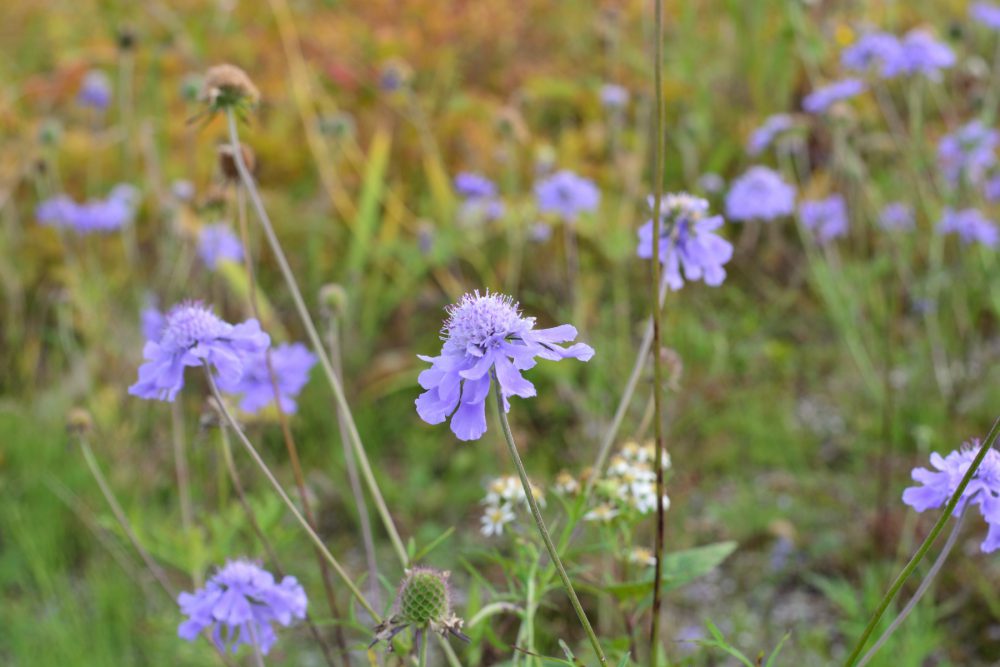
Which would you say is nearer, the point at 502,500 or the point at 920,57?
the point at 502,500

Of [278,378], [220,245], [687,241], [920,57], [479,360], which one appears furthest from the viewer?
[220,245]

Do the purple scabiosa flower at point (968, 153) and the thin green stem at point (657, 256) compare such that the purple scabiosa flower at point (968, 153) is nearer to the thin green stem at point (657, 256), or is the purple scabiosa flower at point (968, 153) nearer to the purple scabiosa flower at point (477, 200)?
the purple scabiosa flower at point (477, 200)

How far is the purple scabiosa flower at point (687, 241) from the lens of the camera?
1.36 m

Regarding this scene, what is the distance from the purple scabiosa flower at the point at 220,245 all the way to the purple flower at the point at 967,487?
183 centimetres

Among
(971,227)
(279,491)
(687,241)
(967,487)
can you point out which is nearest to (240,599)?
(279,491)

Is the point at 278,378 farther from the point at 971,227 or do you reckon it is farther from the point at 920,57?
the point at 971,227

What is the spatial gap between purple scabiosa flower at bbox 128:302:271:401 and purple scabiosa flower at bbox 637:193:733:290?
0.51m

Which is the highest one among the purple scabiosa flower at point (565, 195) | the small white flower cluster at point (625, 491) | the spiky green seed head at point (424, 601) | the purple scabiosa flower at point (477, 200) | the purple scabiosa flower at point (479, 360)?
the purple scabiosa flower at point (477, 200)

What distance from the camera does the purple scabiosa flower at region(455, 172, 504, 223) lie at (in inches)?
120

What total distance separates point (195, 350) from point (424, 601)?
39 centimetres

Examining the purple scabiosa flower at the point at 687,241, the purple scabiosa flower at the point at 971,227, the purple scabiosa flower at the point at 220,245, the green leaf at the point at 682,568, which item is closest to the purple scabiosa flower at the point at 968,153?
the purple scabiosa flower at the point at 971,227

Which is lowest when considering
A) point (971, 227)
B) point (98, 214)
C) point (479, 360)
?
point (479, 360)

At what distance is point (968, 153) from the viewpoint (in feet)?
8.55

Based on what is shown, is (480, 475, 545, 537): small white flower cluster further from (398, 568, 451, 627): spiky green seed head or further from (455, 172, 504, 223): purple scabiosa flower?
(455, 172, 504, 223): purple scabiosa flower
